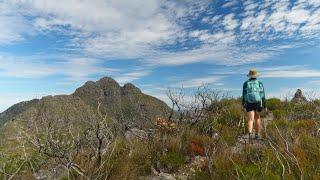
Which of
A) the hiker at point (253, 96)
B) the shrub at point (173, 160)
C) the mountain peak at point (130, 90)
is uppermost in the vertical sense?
the mountain peak at point (130, 90)

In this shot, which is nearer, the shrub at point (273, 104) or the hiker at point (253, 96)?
the hiker at point (253, 96)

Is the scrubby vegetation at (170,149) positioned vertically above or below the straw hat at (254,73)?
below

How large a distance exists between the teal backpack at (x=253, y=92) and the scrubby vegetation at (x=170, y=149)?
108 cm

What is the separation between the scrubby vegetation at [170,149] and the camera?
23.6 feet

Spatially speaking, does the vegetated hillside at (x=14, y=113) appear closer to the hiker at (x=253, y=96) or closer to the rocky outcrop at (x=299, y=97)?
the hiker at (x=253, y=96)

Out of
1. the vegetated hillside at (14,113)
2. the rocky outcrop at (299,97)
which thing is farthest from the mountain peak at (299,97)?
the vegetated hillside at (14,113)

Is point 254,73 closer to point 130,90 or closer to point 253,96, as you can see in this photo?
point 253,96

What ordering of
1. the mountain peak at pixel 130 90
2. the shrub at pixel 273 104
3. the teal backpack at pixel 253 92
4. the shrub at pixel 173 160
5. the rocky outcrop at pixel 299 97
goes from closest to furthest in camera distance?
the shrub at pixel 173 160
the teal backpack at pixel 253 92
the shrub at pixel 273 104
the rocky outcrop at pixel 299 97
the mountain peak at pixel 130 90

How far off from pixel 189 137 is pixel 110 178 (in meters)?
3.89

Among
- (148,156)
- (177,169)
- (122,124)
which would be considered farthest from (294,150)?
(122,124)

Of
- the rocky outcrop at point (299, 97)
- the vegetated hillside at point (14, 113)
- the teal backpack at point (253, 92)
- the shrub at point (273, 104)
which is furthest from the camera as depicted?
the vegetated hillside at point (14, 113)

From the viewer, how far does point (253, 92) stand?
39.2ft

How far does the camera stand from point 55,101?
547 inches

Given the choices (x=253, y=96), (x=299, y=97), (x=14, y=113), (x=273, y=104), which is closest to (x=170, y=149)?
(x=253, y=96)
